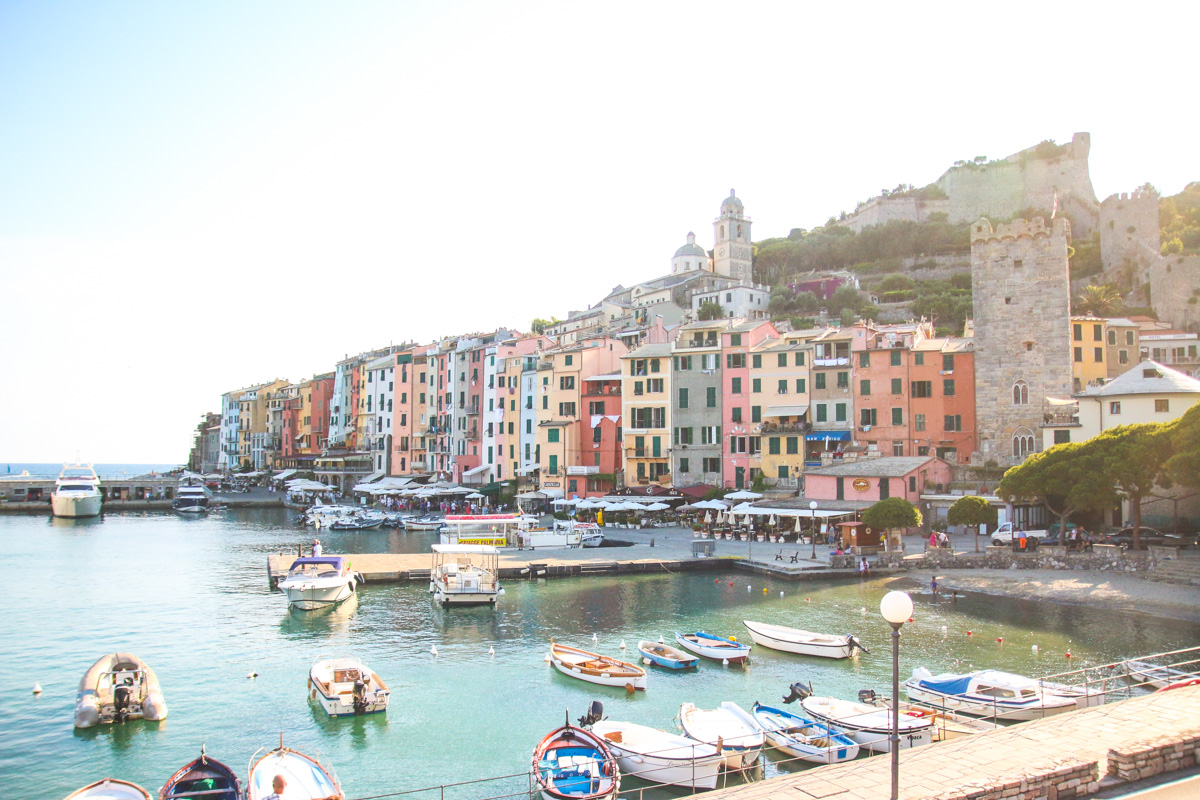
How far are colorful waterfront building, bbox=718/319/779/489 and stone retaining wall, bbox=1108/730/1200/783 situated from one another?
44.4 metres

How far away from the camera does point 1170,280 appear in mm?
70375

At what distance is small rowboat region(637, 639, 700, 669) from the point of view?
24.5 m

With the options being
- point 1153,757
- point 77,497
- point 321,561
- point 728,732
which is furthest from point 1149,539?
point 77,497

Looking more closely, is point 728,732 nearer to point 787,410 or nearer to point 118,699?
point 118,699

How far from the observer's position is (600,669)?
2309cm

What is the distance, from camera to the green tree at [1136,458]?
3300cm

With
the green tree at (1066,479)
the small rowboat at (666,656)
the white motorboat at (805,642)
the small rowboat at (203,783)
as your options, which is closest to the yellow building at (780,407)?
the green tree at (1066,479)

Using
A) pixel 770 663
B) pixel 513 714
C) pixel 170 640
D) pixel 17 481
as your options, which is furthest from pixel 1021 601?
pixel 17 481

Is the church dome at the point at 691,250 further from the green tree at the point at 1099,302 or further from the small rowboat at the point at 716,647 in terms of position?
the small rowboat at the point at 716,647

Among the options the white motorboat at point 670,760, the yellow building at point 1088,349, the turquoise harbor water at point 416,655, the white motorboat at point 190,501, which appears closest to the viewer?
the white motorboat at point 670,760

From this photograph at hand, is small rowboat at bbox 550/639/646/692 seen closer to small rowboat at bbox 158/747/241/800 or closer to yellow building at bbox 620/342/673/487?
small rowboat at bbox 158/747/241/800

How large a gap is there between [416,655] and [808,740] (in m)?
13.4

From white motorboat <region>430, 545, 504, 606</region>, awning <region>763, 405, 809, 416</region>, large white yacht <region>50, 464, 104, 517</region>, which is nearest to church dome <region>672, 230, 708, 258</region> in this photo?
awning <region>763, 405, 809, 416</region>

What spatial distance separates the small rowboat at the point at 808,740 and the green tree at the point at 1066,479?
73.0 ft
